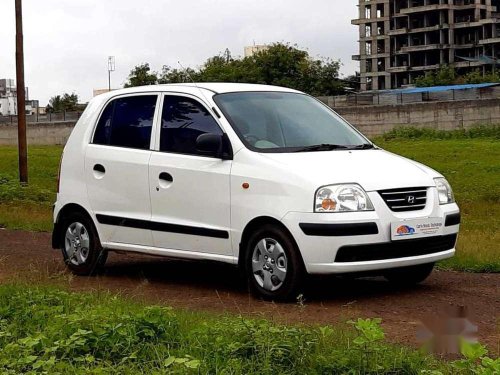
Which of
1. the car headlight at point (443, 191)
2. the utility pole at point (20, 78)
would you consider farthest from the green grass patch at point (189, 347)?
the utility pole at point (20, 78)

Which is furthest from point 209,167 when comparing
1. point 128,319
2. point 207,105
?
point 128,319

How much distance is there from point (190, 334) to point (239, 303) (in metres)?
2.16

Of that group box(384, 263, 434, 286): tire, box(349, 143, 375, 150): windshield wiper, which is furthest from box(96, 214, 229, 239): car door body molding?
box(384, 263, 434, 286): tire

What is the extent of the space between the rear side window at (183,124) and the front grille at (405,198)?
1.65 m

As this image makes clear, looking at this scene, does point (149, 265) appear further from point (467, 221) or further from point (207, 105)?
point (467, 221)

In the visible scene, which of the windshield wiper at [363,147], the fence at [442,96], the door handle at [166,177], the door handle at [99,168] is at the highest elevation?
the fence at [442,96]

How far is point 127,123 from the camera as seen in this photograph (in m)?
9.64

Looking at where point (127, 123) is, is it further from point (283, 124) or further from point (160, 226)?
point (283, 124)

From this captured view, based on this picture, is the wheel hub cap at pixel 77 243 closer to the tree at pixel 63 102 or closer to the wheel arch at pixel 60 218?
the wheel arch at pixel 60 218

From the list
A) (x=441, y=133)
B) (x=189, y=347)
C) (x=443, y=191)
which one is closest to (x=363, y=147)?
(x=443, y=191)

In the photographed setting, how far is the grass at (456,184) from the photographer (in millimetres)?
11942

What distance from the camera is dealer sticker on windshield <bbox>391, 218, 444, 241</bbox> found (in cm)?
778

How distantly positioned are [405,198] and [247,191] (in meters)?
1.28

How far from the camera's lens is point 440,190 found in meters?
8.34
